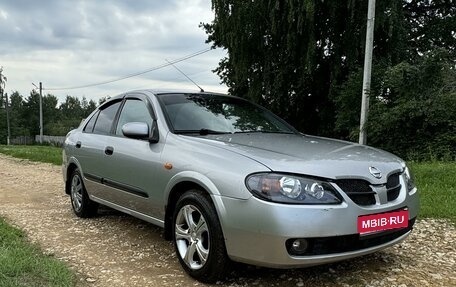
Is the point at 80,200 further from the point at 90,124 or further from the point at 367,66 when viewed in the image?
the point at 367,66

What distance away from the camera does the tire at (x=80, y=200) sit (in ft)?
19.0

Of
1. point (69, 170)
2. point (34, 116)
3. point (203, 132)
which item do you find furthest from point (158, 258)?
point (34, 116)

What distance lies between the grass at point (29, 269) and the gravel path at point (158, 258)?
0.49 feet

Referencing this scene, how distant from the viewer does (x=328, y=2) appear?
15.1 meters

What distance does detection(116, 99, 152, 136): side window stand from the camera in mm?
4668

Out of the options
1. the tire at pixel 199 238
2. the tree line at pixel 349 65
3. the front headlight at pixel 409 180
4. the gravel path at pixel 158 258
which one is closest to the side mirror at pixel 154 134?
the tire at pixel 199 238

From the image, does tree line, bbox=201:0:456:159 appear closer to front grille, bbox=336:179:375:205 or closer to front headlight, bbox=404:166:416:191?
front headlight, bbox=404:166:416:191

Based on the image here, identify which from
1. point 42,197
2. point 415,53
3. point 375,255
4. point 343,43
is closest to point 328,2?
point 343,43

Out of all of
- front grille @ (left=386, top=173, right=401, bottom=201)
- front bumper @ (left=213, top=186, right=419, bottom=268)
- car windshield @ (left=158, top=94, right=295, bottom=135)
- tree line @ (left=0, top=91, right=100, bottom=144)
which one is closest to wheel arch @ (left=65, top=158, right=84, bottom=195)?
car windshield @ (left=158, top=94, right=295, bottom=135)

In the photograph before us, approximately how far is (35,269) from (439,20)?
62.6 feet

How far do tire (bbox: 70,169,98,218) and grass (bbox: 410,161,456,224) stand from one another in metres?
4.06

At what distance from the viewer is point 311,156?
3.44m

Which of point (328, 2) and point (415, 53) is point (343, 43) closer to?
point (328, 2)

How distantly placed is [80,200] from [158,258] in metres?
2.10
